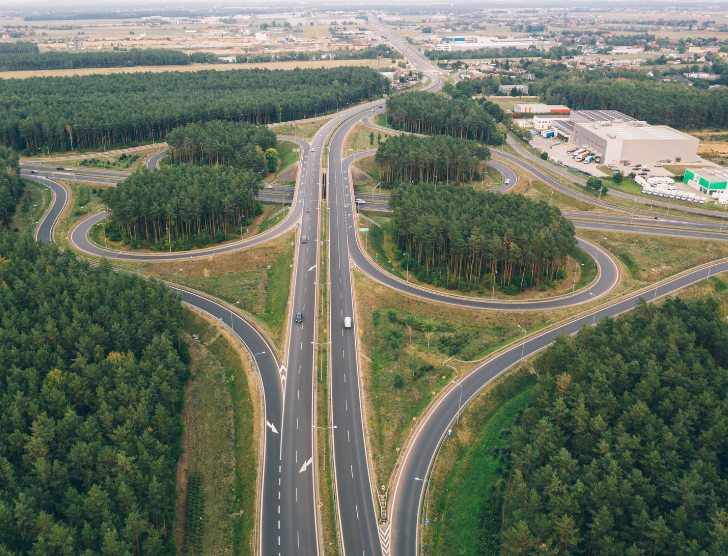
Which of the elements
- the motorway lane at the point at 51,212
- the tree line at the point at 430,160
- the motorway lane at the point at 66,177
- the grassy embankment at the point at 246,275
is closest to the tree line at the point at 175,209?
the grassy embankment at the point at 246,275

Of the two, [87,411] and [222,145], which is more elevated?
[222,145]

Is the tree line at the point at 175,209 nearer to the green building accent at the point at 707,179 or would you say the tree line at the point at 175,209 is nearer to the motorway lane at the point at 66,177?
the motorway lane at the point at 66,177

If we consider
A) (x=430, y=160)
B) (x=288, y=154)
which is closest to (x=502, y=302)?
(x=430, y=160)

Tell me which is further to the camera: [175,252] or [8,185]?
[8,185]

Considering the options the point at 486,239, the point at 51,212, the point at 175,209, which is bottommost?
the point at 51,212

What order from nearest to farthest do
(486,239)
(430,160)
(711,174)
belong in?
1. (486,239)
2. (430,160)
3. (711,174)

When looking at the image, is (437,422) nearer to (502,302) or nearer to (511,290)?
(502,302)

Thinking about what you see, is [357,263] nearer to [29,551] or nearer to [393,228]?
[393,228]

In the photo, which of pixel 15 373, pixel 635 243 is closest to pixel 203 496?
pixel 15 373
